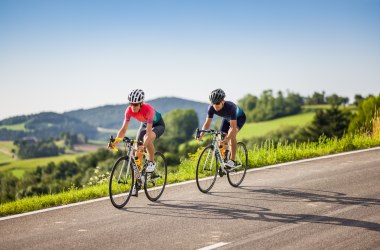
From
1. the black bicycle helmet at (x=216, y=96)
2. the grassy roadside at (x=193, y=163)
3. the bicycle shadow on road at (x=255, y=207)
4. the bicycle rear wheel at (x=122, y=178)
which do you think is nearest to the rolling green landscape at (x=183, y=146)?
the grassy roadside at (x=193, y=163)

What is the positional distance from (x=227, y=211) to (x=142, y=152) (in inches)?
76.5

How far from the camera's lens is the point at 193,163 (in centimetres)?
1108

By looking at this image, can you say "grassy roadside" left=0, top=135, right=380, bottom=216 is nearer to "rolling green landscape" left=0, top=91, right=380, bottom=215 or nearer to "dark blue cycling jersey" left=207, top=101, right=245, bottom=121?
"rolling green landscape" left=0, top=91, right=380, bottom=215

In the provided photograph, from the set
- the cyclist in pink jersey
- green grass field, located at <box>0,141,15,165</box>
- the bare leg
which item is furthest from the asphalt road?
green grass field, located at <box>0,141,15,165</box>

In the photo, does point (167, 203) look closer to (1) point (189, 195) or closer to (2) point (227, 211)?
(1) point (189, 195)

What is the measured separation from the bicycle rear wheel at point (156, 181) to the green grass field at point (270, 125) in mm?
86183

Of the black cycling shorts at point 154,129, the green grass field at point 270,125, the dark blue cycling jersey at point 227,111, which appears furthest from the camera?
the green grass field at point 270,125

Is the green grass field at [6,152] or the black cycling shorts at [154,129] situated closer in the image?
the black cycling shorts at [154,129]

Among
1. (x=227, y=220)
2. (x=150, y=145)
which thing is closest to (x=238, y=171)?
(x=150, y=145)

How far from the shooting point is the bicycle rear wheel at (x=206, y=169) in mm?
8414

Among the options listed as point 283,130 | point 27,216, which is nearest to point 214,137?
point 27,216

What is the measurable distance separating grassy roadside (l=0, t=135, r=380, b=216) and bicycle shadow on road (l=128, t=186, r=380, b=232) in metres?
1.58

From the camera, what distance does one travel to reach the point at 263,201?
760cm

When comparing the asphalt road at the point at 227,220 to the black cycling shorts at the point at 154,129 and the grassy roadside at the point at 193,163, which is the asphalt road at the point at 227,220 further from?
the black cycling shorts at the point at 154,129
